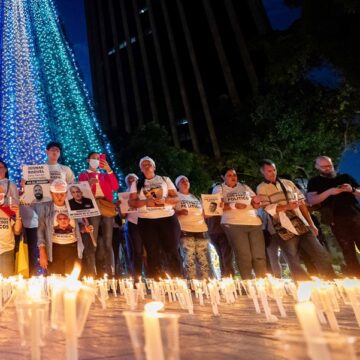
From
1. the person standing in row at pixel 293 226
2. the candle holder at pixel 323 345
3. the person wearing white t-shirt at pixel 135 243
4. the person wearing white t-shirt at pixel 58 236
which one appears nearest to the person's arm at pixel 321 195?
the person standing in row at pixel 293 226

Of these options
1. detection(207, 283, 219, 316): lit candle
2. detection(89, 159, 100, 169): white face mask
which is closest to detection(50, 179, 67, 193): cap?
detection(89, 159, 100, 169): white face mask

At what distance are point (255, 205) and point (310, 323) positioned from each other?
5.35 metres

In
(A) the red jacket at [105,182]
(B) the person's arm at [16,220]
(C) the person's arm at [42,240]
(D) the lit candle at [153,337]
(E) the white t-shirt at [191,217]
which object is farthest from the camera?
(E) the white t-shirt at [191,217]

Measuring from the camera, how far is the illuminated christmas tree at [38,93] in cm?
1371

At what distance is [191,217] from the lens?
23.4 ft

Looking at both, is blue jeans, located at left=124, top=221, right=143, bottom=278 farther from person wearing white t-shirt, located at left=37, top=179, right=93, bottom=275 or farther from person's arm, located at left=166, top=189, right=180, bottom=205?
person wearing white t-shirt, located at left=37, top=179, right=93, bottom=275

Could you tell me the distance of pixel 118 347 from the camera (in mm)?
2402

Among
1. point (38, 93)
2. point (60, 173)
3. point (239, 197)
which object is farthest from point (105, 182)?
point (38, 93)

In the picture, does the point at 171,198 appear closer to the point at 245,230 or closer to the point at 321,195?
the point at 245,230

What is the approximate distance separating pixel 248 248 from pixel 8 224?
130 inches

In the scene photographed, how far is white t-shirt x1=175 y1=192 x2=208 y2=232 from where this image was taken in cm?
705

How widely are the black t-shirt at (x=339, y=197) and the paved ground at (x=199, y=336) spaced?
2097 mm

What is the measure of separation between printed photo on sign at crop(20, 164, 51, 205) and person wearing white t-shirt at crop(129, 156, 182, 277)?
1.23 m

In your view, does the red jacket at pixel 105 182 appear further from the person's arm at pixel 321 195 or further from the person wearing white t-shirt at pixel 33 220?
the person's arm at pixel 321 195
